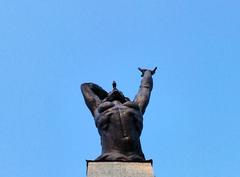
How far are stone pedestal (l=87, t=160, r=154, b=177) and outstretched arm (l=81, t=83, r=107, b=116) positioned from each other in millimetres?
2822

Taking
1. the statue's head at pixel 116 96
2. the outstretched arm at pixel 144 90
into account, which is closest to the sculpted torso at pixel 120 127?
the statue's head at pixel 116 96

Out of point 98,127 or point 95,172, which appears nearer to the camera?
point 95,172

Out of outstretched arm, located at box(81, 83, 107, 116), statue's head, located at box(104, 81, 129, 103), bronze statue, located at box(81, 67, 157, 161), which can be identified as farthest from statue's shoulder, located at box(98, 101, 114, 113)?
outstretched arm, located at box(81, 83, 107, 116)

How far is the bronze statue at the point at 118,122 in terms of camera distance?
35.6 feet

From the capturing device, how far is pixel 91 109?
12.8 meters

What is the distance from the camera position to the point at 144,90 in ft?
43.8

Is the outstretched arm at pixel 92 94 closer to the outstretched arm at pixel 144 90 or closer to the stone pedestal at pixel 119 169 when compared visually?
the outstretched arm at pixel 144 90

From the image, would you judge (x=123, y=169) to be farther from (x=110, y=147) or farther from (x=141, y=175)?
(x=110, y=147)

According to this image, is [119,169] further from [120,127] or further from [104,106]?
[104,106]

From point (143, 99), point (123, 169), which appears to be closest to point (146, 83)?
point (143, 99)

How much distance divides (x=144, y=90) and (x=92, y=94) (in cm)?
121

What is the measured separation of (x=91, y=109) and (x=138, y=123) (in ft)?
4.96

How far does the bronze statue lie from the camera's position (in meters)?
10.8

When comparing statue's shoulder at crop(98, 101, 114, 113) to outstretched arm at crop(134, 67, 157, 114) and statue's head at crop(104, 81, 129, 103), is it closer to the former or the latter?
statue's head at crop(104, 81, 129, 103)
